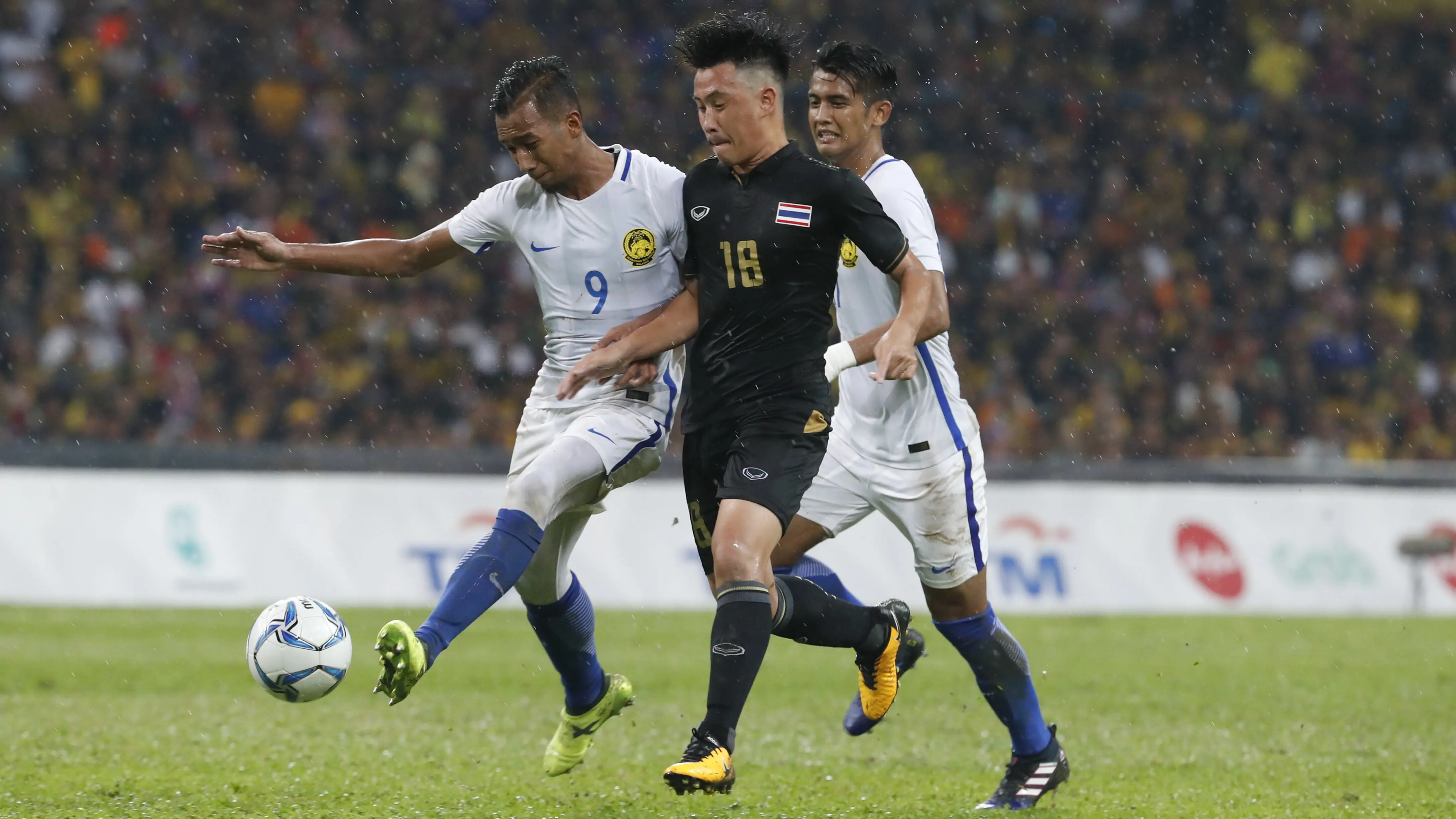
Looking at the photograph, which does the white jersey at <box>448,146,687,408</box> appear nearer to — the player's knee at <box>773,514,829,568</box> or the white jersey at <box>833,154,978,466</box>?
the white jersey at <box>833,154,978,466</box>

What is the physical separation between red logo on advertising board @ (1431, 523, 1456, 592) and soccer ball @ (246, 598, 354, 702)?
11.7 m

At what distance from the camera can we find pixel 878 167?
222 inches

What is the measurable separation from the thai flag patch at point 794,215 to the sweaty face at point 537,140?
78cm

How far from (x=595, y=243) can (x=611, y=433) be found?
0.65 metres

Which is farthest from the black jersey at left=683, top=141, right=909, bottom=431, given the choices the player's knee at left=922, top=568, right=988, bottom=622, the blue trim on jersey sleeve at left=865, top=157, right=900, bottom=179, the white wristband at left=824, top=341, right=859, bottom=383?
the player's knee at left=922, top=568, right=988, bottom=622

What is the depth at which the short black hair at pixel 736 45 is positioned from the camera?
5062mm

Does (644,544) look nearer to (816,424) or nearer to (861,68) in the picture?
(861,68)

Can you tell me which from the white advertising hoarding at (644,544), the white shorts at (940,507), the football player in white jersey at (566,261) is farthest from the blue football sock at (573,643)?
the white advertising hoarding at (644,544)

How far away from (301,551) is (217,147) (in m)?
6.58

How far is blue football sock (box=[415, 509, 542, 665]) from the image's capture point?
15.5 feet

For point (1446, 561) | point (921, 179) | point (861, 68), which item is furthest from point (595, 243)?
point (921, 179)

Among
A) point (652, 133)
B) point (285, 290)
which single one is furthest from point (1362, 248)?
point (285, 290)

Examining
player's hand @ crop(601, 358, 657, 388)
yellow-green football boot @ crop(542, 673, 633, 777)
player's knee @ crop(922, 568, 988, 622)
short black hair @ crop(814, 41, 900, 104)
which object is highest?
short black hair @ crop(814, 41, 900, 104)

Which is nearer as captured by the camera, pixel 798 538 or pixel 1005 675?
pixel 1005 675
